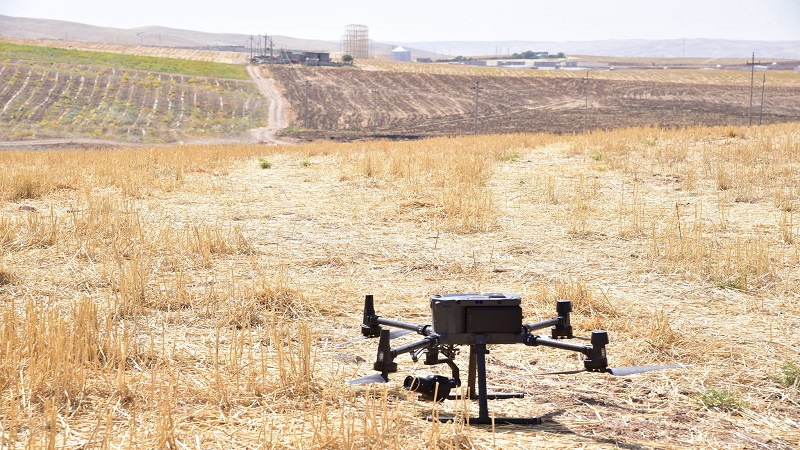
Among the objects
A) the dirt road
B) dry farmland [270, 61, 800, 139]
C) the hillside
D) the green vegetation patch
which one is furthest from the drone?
the green vegetation patch

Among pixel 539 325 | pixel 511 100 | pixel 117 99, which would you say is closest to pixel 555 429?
pixel 539 325

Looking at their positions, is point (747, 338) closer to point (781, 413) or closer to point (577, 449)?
point (781, 413)

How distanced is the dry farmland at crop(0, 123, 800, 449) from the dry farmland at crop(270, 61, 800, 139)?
39.0 metres

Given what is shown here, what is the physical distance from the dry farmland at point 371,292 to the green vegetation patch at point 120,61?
70.5 meters

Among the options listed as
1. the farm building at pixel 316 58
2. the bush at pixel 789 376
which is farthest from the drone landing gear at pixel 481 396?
the farm building at pixel 316 58

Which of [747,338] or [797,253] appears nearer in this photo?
[747,338]

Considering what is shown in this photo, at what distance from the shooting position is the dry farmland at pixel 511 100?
55.9 metres

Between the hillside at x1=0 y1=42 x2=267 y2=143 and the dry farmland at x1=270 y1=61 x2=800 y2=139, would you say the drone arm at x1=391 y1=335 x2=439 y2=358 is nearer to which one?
the dry farmland at x1=270 y1=61 x2=800 y2=139

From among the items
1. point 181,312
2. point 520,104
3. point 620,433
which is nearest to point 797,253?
point 620,433

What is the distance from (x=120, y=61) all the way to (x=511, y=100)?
42.1 meters

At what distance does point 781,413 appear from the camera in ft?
12.8

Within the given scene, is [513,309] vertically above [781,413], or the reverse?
[513,309]

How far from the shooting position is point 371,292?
20.5 feet

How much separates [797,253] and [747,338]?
282 centimetres
